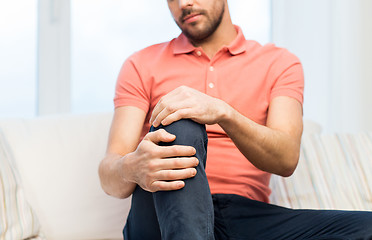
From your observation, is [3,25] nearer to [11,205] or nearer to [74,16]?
[74,16]

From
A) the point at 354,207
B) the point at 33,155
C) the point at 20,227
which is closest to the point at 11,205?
the point at 20,227

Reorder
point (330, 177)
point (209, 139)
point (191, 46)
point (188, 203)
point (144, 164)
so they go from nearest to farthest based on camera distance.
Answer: point (188, 203)
point (144, 164)
point (209, 139)
point (191, 46)
point (330, 177)

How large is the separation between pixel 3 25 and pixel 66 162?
43.9 inches

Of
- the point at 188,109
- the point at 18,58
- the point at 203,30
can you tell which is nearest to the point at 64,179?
the point at 203,30

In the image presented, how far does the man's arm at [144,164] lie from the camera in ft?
3.03

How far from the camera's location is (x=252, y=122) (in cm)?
112

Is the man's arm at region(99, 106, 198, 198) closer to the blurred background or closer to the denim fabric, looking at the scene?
the denim fabric

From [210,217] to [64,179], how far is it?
781mm

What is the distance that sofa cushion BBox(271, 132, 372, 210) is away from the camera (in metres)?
1.63

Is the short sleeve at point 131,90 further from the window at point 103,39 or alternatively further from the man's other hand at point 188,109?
the window at point 103,39

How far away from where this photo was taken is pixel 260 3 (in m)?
2.73

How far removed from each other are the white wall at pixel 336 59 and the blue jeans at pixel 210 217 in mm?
1491

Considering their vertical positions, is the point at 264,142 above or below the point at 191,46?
below

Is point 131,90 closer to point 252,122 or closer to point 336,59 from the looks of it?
point 252,122
